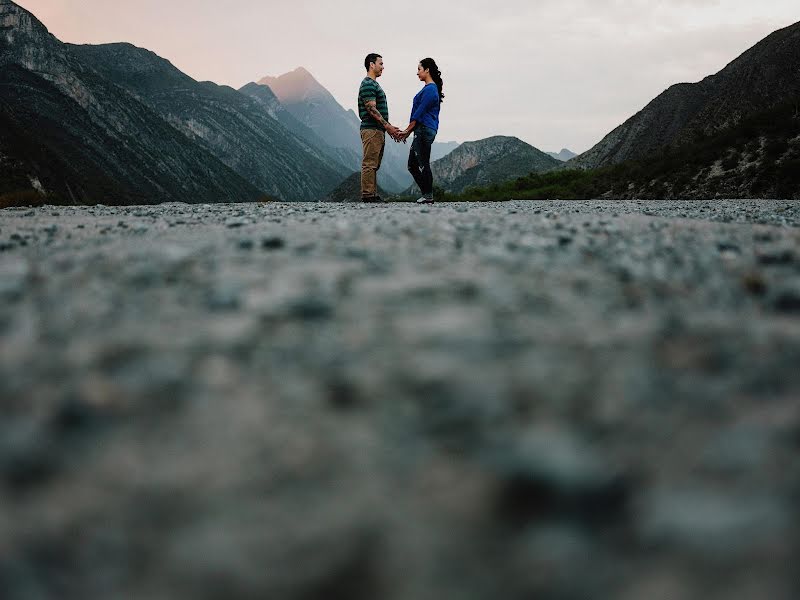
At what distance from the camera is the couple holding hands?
38.7ft

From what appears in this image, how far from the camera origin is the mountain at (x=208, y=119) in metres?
172

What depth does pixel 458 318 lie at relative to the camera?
6.61 feet

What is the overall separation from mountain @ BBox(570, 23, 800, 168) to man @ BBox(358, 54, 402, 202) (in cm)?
2399

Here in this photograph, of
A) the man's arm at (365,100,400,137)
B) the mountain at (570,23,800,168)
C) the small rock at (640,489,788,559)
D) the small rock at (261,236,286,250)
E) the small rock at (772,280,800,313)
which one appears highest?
the mountain at (570,23,800,168)

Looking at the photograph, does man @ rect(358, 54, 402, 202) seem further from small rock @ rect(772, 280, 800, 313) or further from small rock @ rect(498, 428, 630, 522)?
small rock @ rect(498, 428, 630, 522)

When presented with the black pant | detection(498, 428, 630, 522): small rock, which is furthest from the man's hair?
detection(498, 428, 630, 522): small rock

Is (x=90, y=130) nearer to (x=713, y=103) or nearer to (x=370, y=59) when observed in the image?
(x=713, y=103)

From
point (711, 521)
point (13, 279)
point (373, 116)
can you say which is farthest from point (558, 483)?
point (373, 116)

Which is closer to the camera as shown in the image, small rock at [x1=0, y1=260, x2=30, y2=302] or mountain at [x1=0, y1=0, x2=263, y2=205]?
small rock at [x1=0, y1=260, x2=30, y2=302]

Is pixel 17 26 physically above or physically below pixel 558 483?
above

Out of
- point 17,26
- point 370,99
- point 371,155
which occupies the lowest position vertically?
point 371,155

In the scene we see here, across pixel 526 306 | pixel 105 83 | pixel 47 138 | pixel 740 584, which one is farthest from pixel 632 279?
pixel 105 83

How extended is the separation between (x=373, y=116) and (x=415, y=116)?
1109 mm

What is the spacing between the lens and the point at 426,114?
1196 centimetres
